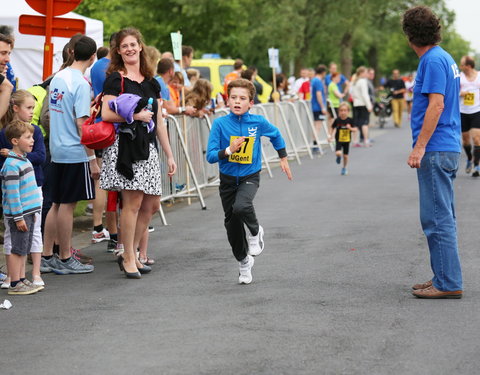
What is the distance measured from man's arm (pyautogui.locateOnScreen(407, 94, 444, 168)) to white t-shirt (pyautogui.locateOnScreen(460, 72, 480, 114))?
9498mm

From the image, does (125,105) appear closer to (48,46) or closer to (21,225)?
(21,225)

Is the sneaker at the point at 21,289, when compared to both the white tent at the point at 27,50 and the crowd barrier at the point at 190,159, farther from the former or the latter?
the white tent at the point at 27,50

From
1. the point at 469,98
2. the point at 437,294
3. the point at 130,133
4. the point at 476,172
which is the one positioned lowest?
the point at 476,172

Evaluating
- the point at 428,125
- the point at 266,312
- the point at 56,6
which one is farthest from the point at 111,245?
the point at 428,125

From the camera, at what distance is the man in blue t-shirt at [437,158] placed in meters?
7.37

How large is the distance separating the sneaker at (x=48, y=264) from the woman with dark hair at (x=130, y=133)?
76 cm

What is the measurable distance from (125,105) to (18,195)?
1.07 m

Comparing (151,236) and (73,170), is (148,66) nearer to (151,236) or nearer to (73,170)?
(73,170)

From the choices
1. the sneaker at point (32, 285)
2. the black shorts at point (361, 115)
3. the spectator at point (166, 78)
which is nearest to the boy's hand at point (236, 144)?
the sneaker at point (32, 285)

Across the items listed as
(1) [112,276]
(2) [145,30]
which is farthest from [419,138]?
(2) [145,30]

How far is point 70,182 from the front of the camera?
8922 mm

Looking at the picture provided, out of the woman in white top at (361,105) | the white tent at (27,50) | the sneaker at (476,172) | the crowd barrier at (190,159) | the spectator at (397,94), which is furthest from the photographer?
the spectator at (397,94)

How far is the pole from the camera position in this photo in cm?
1077

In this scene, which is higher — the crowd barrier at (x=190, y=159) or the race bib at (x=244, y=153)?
the race bib at (x=244, y=153)
